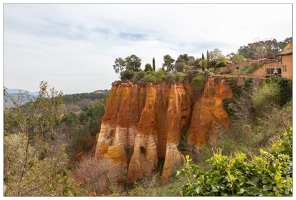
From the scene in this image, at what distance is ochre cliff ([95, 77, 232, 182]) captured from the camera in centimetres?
1411

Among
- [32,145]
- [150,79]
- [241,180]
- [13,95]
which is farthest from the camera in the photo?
[150,79]

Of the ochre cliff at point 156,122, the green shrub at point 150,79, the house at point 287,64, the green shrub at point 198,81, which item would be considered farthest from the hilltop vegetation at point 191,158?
the green shrub at point 150,79

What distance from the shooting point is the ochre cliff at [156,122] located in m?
14.1

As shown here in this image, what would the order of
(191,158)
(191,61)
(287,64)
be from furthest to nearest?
(191,61) < (287,64) < (191,158)

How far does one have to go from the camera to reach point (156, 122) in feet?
53.1

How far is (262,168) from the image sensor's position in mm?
3000

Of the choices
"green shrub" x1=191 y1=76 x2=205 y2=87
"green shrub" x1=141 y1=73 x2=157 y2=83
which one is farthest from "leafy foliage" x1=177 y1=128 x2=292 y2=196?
"green shrub" x1=141 y1=73 x2=157 y2=83

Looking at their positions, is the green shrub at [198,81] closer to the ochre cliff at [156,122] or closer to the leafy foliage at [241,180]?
the ochre cliff at [156,122]

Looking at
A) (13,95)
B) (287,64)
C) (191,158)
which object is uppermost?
(287,64)

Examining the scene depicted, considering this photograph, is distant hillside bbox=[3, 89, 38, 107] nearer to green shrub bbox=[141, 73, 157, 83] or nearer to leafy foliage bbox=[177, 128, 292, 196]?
leafy foliage bbox=[177, 128, 292, 196]

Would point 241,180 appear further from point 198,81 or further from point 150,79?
point 150,79

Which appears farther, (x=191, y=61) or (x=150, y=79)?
(x=191, y=61)

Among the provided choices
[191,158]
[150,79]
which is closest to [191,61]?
[150,79]

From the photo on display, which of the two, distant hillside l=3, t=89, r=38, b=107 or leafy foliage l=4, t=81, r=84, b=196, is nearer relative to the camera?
distant hillside l=3, t=89, r=38, b=107
